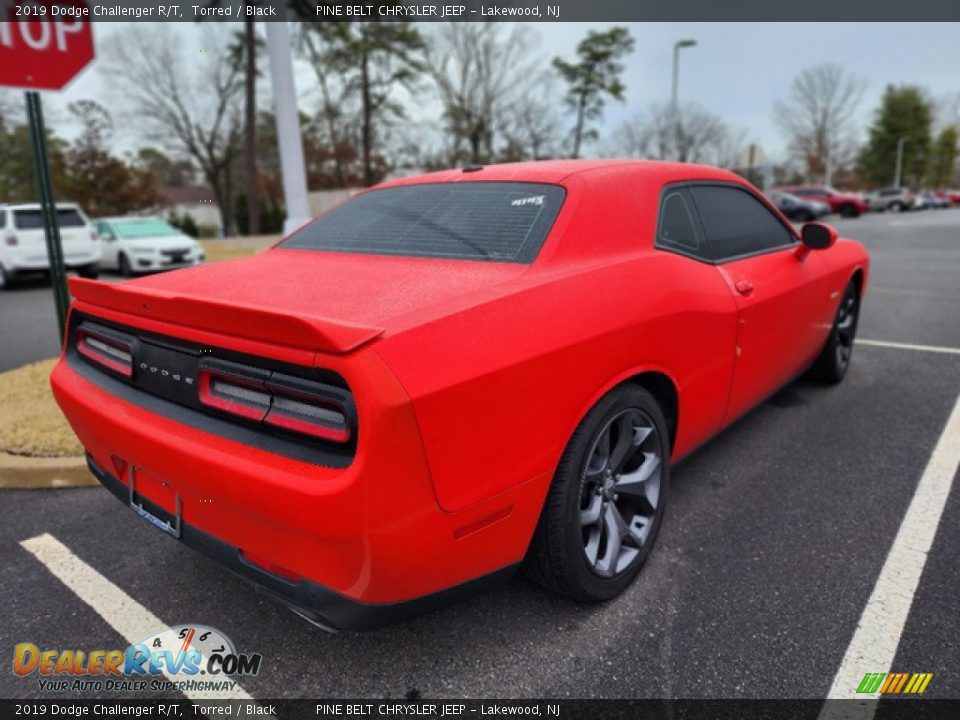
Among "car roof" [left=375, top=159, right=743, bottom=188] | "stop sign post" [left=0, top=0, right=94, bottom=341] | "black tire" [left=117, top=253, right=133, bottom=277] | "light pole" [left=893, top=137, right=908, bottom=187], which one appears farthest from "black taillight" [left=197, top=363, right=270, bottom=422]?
"light pole" [left=893, top=137, right=908, bottom=187]

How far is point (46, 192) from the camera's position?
166 inches

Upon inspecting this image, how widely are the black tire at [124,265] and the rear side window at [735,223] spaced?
12.9 meters

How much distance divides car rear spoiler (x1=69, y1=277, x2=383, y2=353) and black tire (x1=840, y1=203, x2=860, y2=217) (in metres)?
37.1

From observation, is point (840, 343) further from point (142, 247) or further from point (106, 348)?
point (142, 247)

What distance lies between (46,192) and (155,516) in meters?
3.16

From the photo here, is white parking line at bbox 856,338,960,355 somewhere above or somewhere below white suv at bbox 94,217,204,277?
below

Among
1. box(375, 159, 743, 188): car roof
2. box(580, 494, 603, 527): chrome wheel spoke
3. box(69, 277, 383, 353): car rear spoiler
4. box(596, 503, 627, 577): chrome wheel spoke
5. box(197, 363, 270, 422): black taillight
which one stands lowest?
box(596, 503, 627, 577): chrome wheel spoke

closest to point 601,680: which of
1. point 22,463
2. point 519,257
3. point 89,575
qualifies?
point 519,257

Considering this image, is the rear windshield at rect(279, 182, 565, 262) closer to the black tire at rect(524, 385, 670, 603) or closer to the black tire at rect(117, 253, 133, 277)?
the black tire at rect(524, 385, 670, 603)

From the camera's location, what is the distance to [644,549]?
2420 mm

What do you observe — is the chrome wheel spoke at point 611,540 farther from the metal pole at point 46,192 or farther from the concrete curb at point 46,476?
the metal pole at point 46,192

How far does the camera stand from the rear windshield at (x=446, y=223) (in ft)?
7.77

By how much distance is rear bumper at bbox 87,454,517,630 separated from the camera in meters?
1.67

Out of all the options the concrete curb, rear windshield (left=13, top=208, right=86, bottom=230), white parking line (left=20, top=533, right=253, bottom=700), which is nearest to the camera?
white parking line (left=20, top=533, right=253, bottom=700)
